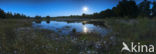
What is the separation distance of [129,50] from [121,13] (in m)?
30.1

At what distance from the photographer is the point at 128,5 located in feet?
96.3

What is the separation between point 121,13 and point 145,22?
87.2 feet

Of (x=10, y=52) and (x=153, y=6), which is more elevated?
(x=153, y=6)

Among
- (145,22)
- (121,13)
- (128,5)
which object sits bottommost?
(145,22)

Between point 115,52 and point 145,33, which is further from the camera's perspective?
point 145,33

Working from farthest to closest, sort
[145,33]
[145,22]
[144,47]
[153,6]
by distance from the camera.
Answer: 1. [153,6]
2. [145,22]
3. [145,33]
4. [144,47]

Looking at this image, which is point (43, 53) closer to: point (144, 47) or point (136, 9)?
point (144, 47)

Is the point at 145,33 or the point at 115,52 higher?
the point at 145,33

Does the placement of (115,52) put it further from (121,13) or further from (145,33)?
(121,13)

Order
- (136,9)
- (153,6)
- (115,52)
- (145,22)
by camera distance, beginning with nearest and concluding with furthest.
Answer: (115,52) < (145,22) < (153,6) < (136,9)

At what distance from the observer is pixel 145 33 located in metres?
6.19

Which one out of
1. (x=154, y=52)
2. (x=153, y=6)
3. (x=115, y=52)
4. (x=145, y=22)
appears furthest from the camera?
(x=153, y=6)

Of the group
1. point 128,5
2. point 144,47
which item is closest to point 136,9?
point 128,5

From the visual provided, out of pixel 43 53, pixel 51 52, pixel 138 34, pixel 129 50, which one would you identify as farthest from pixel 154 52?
pixel 43 53
